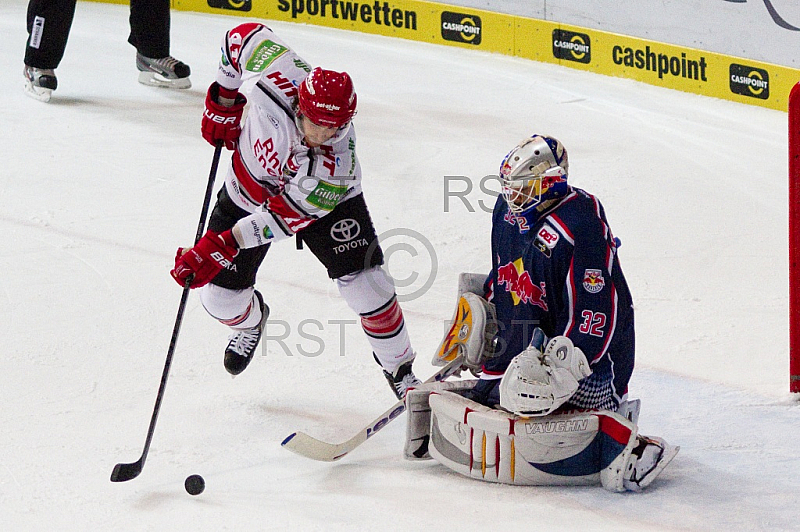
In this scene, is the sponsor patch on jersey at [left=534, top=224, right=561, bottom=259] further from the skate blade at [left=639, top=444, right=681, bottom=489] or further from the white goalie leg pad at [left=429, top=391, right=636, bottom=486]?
the skate blade at [left=639, top=444, right=681, bottom=489]

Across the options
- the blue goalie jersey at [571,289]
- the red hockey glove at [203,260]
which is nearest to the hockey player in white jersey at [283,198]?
the red hockey glove at [203,260]

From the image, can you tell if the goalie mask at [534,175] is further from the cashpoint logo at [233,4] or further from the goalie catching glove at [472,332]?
the cashpoint logo at [233,4]

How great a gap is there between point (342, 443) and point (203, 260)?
647 mm

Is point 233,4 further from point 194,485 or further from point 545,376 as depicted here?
point 545,376

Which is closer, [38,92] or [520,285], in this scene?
[520,285]

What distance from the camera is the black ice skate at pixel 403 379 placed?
3.43 meters

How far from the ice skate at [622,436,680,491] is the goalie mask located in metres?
0.68

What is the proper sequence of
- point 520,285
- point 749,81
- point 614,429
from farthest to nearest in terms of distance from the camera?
1. point 749,81
2. point 520,285
3. point 614,429

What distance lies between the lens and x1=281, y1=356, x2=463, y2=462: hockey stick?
3.04 meters

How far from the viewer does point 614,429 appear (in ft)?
9.18

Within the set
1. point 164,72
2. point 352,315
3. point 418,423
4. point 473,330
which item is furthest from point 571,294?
point 164,72

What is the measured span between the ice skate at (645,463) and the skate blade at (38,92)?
4.56m

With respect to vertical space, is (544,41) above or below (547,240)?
below

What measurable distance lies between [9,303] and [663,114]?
3.91 meters
